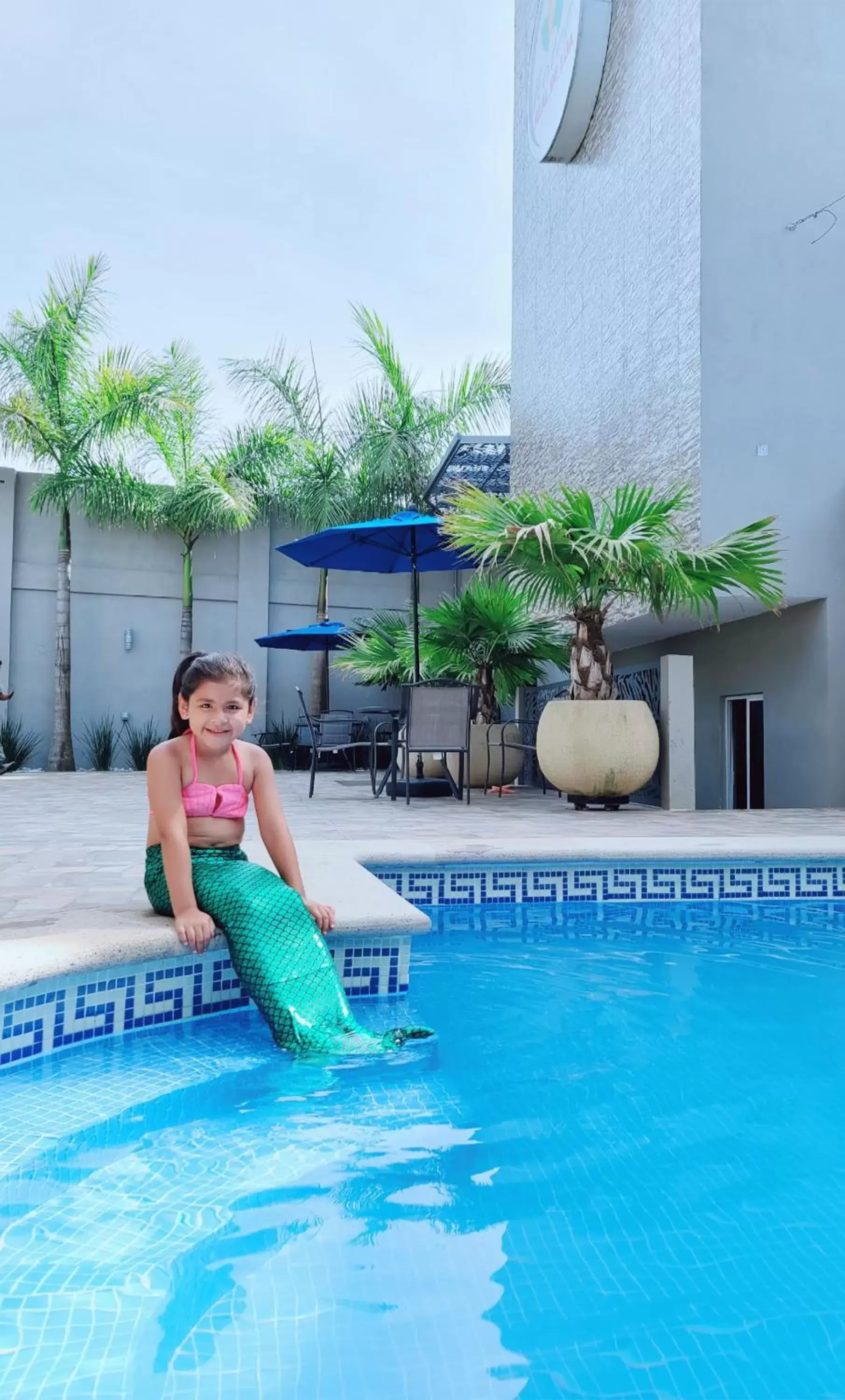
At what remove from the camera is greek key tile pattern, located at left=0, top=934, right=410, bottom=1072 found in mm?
2486

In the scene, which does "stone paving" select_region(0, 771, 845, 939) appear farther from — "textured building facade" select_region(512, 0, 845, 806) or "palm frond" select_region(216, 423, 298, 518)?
"palm frond" select_region(216, 423, 298, 518)

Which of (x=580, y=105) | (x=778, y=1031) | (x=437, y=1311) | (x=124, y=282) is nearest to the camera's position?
(x=437, y=1311)

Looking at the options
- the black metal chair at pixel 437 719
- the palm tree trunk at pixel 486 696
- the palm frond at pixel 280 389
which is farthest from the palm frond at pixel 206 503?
the black metal chair at pixel 437 719

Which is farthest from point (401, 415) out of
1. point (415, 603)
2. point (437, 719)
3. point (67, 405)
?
point (437, 719)

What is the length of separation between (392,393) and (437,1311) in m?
16.1

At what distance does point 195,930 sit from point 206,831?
357 millimetres

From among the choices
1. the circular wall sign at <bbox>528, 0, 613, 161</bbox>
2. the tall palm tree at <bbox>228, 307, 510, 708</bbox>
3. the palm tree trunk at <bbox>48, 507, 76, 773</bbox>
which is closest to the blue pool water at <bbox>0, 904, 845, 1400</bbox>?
the circular wall sign at <bbox>528, 0, 613, 161</bbox>

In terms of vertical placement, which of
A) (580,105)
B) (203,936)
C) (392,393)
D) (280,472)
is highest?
(580,105)

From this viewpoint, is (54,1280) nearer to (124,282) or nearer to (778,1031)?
(778,1031)

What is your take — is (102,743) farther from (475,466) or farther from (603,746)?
(603,746)

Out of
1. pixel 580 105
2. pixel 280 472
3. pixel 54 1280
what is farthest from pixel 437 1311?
pixel 280 472

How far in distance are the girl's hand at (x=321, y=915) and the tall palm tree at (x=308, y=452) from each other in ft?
42.8

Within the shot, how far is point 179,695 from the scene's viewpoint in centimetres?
285

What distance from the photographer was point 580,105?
11156 mm
